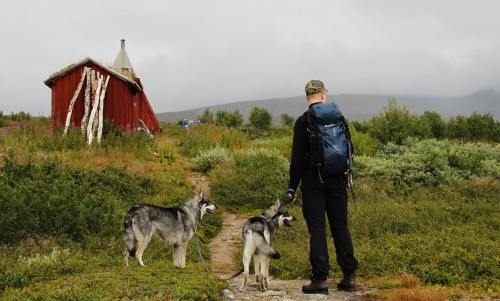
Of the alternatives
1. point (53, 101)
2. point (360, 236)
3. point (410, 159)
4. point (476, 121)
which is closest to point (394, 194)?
point (410, 159)

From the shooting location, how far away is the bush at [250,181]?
44.5 feet

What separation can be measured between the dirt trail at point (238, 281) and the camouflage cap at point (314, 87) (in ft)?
8.43

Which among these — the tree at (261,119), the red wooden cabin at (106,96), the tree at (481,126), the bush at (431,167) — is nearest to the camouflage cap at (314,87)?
the bush at (431,167)

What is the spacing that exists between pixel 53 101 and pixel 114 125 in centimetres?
356

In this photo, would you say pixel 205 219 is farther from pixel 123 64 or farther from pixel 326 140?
pixel 123 64

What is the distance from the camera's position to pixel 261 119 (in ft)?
189

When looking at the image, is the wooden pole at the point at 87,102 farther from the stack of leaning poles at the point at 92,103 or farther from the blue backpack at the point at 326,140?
the blue backpack at the point at 326,140

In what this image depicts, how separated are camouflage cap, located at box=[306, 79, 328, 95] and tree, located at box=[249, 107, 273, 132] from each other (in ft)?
168

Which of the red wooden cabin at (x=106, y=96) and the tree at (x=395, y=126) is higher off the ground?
the red wooden cabin at (x=106, y=96)

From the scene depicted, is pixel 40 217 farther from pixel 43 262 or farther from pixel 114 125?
pixel 114 125

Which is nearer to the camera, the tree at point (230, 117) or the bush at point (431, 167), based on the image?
the bush at point (431, 167)

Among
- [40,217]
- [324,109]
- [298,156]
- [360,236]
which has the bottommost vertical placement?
[360,236]

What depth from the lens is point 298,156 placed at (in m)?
5.98

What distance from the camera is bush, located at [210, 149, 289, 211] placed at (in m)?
13.6
